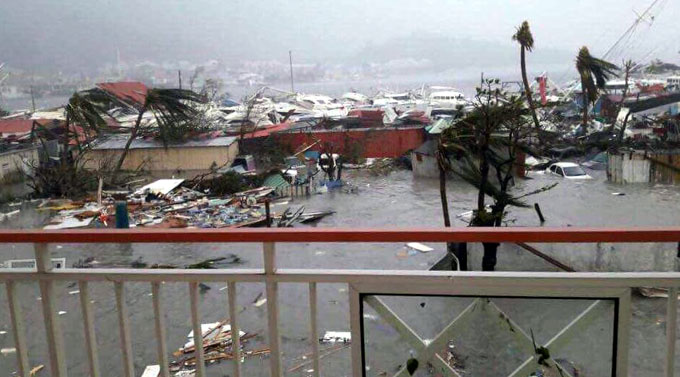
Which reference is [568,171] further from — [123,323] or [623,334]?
[123,323]

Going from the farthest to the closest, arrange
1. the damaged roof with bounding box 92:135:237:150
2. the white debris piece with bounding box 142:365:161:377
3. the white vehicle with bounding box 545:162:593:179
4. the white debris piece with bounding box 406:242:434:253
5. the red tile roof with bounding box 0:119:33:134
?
the red tile roof with bounding box 0:119:33:134 → the damaged roof with bounding box 92:135:237:150 → the white vehicle with bounding box 545:162:593:179 → the white debris piece with bounding box 406:242:434:253 → the white debris piece with bounding box 142:365:161:377

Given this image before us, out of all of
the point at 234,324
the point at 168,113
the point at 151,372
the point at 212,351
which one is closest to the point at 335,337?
the point at 212,351

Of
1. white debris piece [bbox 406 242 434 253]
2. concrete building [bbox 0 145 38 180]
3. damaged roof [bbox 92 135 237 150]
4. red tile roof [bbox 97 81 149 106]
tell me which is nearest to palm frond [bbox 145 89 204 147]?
damaged roof [bbox 92 135 237 150]

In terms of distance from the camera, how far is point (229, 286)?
1473 mm

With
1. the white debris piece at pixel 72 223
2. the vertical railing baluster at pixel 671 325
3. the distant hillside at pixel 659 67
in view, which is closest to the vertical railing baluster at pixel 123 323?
the vertical railing baluster at pixel 671 325

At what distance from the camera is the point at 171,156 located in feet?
53.2

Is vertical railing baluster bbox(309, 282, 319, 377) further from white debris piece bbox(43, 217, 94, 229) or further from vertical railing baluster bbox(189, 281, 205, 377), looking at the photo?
white debris piece bbox(43, 217, 94, 229)

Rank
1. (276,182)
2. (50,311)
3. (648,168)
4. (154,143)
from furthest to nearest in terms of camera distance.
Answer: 1. (154,143)
2. (276,182)
3. (648,168)
4. (50,311)

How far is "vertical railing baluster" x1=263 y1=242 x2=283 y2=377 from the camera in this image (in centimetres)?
143

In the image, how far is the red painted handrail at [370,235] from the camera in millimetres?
1313

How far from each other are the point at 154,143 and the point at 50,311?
1591cm

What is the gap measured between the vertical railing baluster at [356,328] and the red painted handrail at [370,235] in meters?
0.15

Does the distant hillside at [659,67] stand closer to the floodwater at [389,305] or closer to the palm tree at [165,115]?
the floodwater at [389,305]

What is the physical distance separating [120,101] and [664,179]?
17.9 meters
